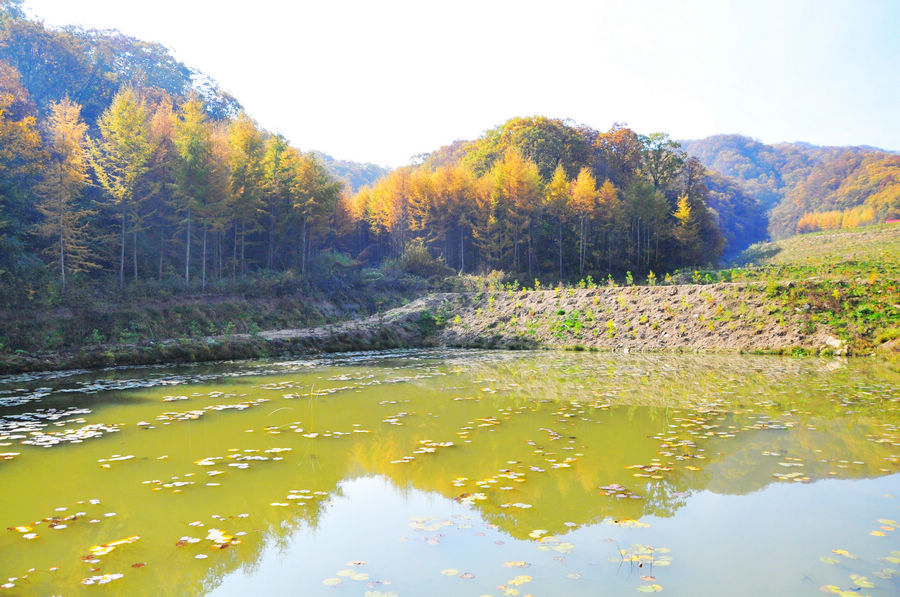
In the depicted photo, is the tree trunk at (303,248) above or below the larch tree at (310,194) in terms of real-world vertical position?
below

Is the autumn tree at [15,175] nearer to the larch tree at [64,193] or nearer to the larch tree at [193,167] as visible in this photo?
the larch tree at [64,193]

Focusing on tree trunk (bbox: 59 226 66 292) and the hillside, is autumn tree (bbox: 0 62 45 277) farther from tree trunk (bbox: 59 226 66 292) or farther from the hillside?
the hillside

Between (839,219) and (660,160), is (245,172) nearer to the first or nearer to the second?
(660,160)

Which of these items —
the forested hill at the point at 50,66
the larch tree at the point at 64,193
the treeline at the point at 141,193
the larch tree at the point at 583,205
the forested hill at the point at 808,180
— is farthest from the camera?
the forested hill at the point at 808,180

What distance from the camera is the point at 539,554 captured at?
3.15 metres

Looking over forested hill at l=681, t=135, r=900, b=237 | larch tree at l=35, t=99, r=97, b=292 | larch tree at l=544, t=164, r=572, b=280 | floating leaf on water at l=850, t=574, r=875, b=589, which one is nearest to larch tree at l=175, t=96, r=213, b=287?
larch tree at l=35, t=99, r=97, b=292

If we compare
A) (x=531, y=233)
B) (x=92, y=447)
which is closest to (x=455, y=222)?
(x=531, y=233)

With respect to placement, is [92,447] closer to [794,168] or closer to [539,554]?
[539,554]

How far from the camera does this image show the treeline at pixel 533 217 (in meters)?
35.1

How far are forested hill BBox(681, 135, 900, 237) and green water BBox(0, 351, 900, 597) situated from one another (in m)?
87.1

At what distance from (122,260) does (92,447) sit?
56.1 ft

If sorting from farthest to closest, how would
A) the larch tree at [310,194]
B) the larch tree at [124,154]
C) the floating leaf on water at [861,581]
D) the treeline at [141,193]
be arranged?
1. the larch tree at [310,194]
2. the larch tree at [124,154]
3. the treeline at [141,193]
4. the floating leaf on water at [861,581]

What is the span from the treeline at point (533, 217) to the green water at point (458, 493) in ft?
88.7

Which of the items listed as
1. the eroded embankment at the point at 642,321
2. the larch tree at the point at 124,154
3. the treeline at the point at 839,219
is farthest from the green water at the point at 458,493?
the treeline at the point at 839,219
